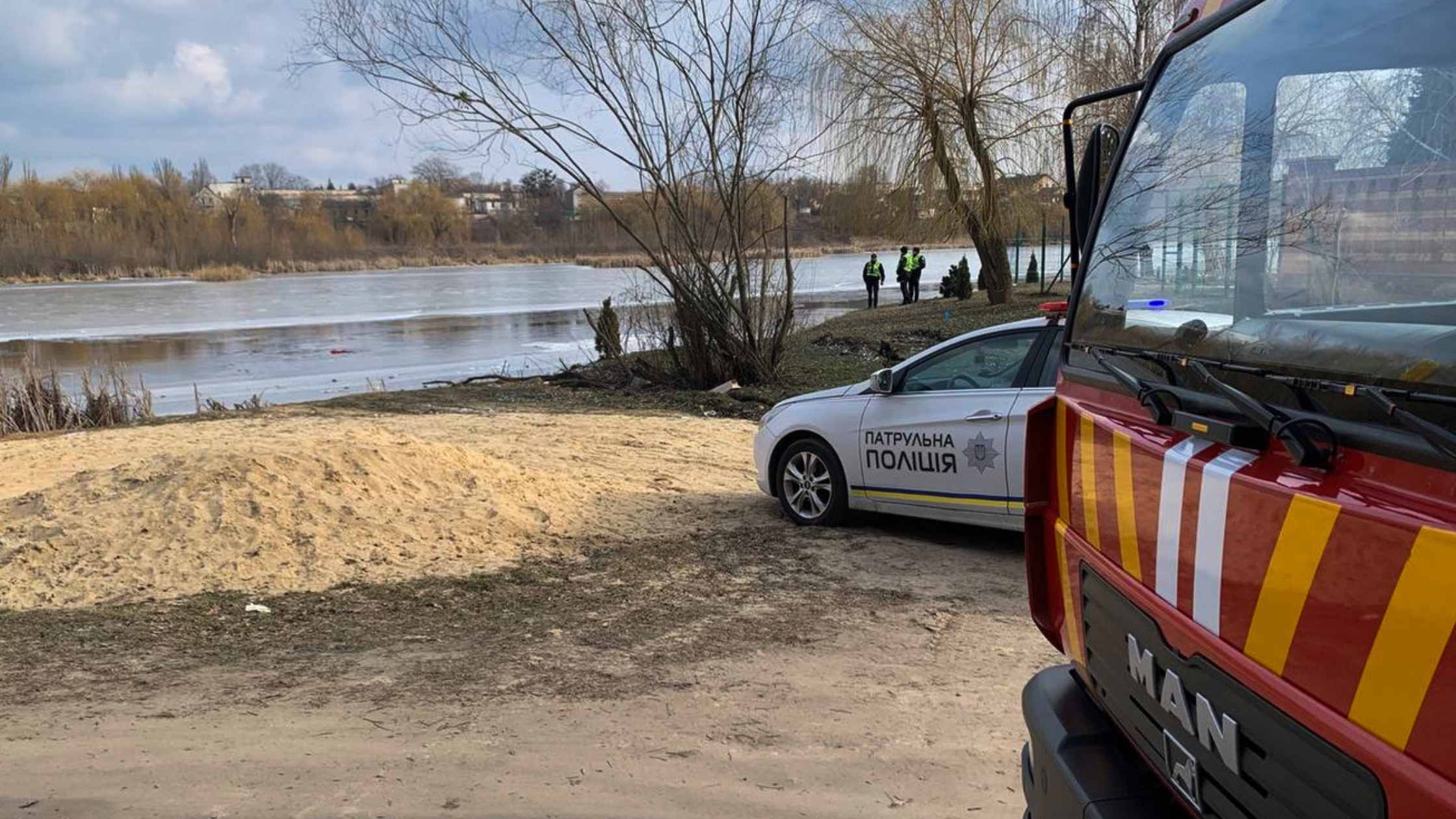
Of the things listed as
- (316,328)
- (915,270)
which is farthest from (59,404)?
(915,270)

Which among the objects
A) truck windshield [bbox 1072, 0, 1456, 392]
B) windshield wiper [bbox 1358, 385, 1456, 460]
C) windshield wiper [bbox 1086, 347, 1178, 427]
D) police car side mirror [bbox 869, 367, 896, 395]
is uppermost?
truck windshield [bbox 1072, 0, 1456, 392]

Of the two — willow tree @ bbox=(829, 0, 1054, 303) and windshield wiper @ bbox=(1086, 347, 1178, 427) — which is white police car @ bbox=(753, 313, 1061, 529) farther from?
willow tree @ bbox=(829, 0, 1054, 303)

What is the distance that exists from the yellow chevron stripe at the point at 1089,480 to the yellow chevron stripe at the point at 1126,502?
13 centimetres

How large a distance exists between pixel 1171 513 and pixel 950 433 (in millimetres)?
4635

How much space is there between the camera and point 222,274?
61.4m

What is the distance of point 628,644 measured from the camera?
511 cm

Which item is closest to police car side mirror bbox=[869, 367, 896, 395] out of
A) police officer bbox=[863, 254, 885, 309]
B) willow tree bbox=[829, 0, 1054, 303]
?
willow tree bbox=[829, 0, 1054, 303]

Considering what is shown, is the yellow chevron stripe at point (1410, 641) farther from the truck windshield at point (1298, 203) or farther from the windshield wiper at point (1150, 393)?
the windshield wiper at point (1150, 393)

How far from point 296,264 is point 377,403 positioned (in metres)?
62.8

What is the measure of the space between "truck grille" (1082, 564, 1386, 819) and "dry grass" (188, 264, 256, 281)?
63.0m

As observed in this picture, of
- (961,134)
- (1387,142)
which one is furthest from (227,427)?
(961,134)

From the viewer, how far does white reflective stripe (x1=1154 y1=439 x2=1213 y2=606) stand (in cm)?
200

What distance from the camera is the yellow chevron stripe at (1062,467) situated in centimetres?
273

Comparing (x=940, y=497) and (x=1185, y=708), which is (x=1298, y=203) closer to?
(x=1185, y=708)
